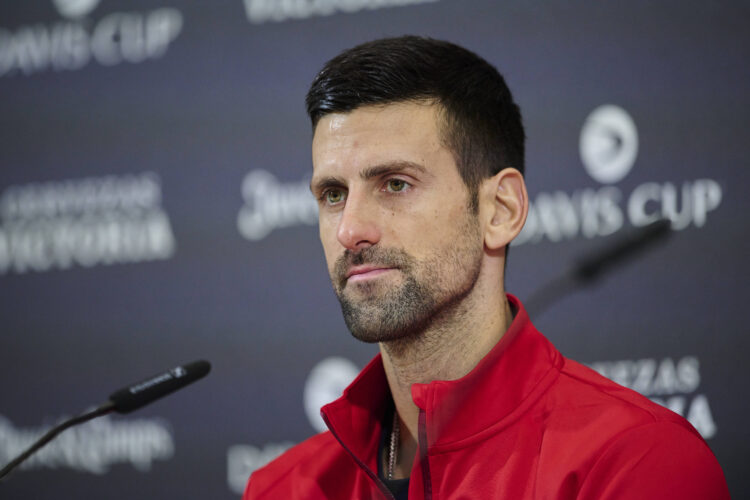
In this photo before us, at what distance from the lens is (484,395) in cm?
121

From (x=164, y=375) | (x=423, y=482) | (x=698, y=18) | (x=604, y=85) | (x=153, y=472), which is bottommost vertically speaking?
(x=153, y=472)

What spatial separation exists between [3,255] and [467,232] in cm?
158

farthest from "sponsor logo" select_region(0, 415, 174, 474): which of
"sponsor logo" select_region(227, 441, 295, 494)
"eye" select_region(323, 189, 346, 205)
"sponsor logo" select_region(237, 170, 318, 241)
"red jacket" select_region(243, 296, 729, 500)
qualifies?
"eye" select_region(323, 189, 346, 205)

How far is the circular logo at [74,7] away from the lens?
223cm

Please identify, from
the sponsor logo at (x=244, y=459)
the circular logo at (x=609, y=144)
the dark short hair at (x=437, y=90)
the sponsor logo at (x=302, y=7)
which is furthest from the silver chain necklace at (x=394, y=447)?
the sponsor logo at (x=302, y=7)

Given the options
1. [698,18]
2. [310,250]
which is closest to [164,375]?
[310,250]

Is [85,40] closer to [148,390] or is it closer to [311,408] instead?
[311,408]

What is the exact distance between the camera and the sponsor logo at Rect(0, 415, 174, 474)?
6.96 feet

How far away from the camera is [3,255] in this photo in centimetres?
226

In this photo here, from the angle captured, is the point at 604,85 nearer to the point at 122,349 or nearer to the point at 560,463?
the point at 560,463

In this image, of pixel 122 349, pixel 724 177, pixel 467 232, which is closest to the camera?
pixel 467 232

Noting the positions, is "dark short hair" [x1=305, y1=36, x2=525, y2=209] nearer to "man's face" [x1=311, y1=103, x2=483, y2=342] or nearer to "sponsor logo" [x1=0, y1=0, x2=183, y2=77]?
"man's face" [x1=311, y1=103, x2=483, y2=342]

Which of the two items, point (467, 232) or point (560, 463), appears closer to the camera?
point (560, 463)

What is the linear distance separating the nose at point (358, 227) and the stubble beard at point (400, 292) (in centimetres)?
2
